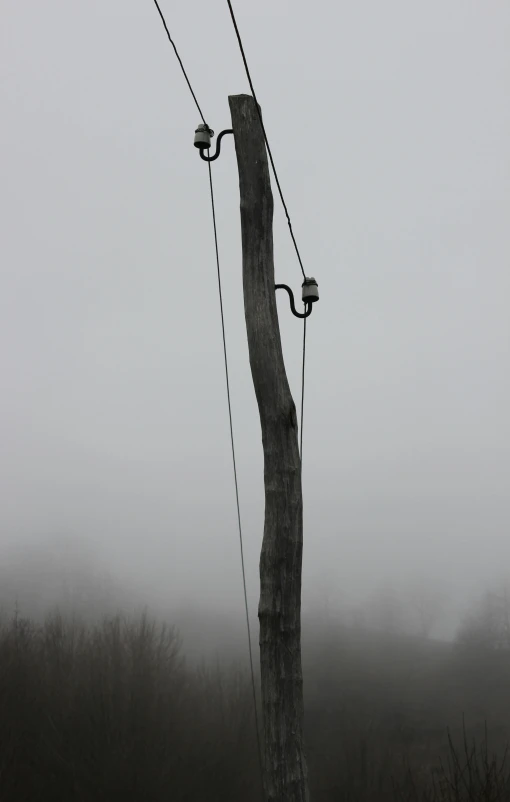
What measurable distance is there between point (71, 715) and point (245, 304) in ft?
34.9

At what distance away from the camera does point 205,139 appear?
17.6ft

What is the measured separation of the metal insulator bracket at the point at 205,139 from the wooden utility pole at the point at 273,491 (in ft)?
0.78

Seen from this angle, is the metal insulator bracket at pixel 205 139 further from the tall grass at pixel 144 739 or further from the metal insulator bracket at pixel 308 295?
the tall grass at pixel 144 739

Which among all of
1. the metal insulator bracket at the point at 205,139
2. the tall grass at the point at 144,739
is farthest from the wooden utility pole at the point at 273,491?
the tall grass at the point at 144,739

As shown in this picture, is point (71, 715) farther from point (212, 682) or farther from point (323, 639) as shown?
point (323, 639)

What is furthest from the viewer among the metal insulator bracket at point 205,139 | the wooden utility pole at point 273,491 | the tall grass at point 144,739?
the tall grass at point 144,739

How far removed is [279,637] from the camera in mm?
4180

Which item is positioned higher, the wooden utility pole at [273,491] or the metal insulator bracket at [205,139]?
the metal insulator bracket at [205,139]


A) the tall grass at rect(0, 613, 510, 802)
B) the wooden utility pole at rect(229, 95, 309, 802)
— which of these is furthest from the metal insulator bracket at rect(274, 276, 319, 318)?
the tall grass at rect(0, 613, 510, 802)

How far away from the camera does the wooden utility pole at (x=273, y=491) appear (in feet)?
13.2

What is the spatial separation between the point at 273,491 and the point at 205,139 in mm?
2825

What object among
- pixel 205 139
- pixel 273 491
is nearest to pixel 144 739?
pixel 273 491

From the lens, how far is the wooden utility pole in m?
4.02

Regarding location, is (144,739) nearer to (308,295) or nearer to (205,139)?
(308,295)
